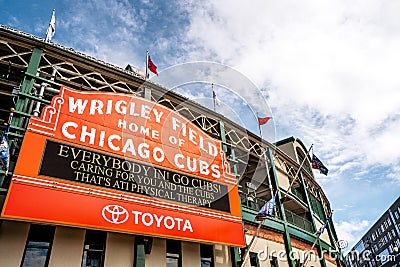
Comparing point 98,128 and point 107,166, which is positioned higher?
point 98,128

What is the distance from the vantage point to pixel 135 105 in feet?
38.8

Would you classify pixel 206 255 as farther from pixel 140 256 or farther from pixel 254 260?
pixel 140 256

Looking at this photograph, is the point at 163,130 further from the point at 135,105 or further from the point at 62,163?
the point at 62,163

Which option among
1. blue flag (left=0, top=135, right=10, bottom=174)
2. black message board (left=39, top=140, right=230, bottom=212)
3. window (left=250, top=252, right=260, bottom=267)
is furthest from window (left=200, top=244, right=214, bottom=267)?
blue flag (left=0, top=135, right=10, bottom=174)

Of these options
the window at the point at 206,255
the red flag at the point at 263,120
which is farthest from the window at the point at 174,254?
the red flag at the point at 263,120

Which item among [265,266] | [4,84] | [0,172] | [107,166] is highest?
[4,84]

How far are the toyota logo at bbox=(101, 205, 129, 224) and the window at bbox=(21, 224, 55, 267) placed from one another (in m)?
1.72

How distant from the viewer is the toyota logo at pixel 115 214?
339 inches

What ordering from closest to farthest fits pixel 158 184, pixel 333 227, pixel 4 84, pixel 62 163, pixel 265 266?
1. pixel 62 163
2. pixel 158 184
3. pixel 4 84
4. pixel 265 266
5. pixel 333 227

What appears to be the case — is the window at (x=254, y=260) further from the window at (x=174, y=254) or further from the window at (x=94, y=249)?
the window at (x=94, y=249)

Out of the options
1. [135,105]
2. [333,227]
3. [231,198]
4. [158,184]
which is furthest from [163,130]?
[333,227]

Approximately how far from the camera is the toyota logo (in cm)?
860

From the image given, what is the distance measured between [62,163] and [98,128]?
193 centimetres

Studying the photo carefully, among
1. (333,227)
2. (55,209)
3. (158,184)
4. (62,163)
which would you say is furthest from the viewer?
(333,227)
